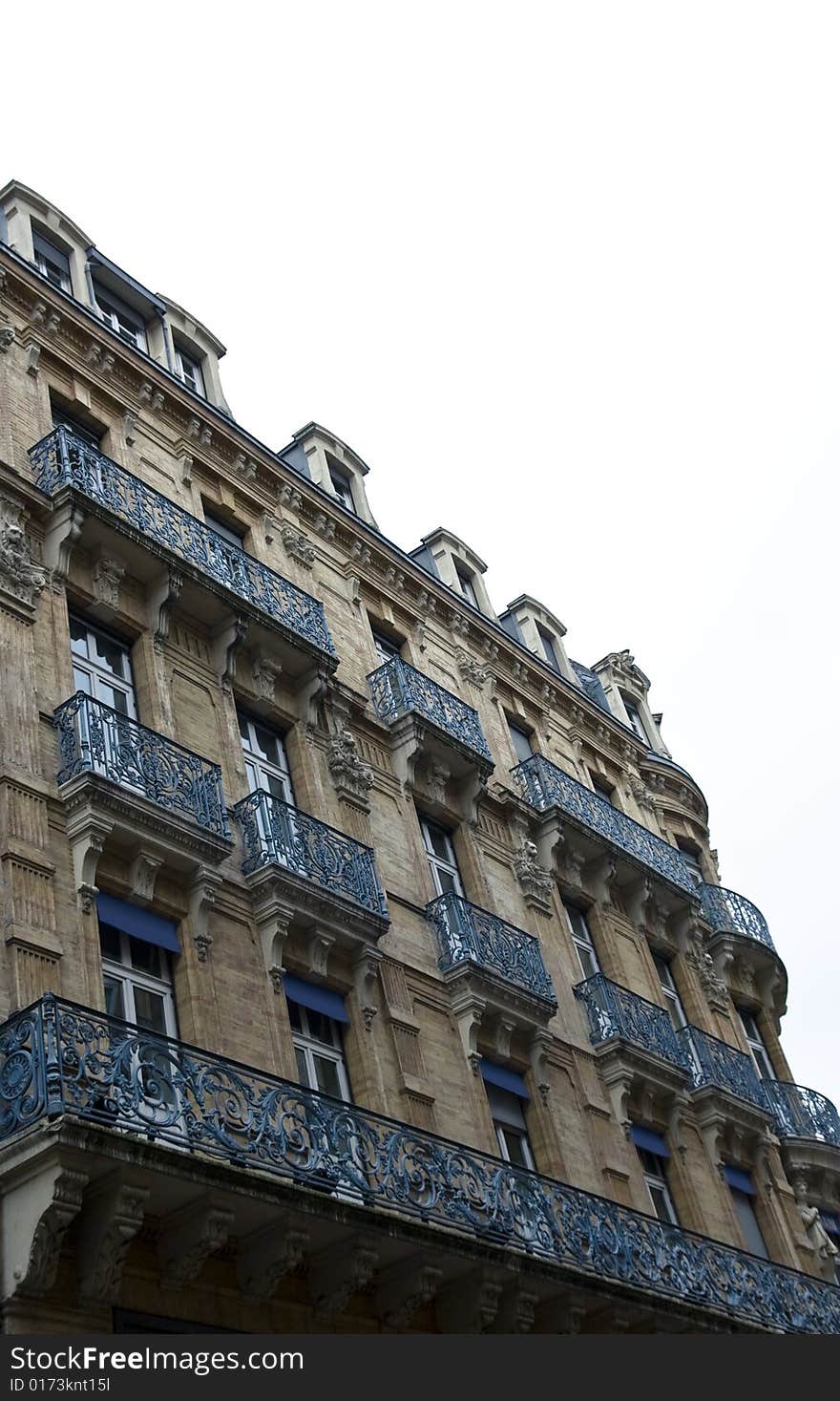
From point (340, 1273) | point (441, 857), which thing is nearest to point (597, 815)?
point (441, 857)

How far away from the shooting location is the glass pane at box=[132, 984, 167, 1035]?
1188cm

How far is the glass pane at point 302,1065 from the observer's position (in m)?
13.0

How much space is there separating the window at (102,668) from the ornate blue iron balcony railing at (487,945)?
13.7 ft

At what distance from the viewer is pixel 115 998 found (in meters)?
11.8

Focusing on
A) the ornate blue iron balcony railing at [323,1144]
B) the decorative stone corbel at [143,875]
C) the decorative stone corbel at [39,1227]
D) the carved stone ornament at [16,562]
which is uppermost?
the carved stone ornament at [16,562]

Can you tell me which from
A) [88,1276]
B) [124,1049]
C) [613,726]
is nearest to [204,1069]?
[124,1049]

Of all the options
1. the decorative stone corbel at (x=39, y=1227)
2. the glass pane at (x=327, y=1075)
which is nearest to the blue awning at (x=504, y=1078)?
the glass pane at (x=327, y=1075)

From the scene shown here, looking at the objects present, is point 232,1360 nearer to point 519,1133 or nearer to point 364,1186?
point 364,1186

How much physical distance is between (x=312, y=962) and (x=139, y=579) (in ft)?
14.6

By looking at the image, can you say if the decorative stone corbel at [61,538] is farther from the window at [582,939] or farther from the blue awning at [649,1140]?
the blue awning at [649,1140]

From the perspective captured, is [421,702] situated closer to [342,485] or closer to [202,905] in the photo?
→ [342,485]

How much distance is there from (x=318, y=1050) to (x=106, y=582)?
5.14m

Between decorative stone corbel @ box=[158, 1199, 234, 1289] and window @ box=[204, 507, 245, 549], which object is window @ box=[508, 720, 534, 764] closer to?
window @ box=[204, 507, 245, 549]

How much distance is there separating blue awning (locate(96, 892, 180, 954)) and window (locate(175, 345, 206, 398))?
9184 mm
